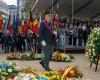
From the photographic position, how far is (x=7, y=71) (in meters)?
9.14

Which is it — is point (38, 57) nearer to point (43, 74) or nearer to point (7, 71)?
point (7, 71)

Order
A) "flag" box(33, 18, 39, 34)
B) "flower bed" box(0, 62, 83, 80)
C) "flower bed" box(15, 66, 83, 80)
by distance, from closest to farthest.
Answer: "flower bed" box(15, 66, 83, 80) → "flower bed" box(0, 62, 83, 80) → "flag" box(33, 18, 39, 34)

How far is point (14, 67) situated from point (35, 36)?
42.3 feet

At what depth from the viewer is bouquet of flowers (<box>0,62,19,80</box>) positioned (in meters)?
8.81

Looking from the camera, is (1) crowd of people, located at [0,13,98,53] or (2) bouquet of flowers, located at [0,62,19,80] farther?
(1) crowd of people, located at [0,13,98,53]

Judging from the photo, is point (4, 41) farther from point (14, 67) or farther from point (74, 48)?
point (14, 67)

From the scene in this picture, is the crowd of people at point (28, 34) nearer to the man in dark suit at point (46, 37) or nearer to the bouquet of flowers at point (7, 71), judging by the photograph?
the man in dark suit at point (46, 37)

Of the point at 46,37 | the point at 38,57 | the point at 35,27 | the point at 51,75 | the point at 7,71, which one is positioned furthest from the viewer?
the point at 35,27

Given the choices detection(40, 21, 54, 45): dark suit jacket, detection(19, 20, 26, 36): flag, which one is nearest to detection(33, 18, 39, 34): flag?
detection(19, 20, 26, 36): flag

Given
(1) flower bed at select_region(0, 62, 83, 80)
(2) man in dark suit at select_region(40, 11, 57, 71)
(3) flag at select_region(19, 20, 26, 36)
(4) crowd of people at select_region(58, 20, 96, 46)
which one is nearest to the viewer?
(1) flower bed at select_region(0, 62, 83, 80)

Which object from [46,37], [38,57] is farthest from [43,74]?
[38,57]

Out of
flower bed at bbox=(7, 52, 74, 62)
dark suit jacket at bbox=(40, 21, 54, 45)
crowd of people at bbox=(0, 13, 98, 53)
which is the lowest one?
flower bed at bbox=(7, 52, 74, 62)

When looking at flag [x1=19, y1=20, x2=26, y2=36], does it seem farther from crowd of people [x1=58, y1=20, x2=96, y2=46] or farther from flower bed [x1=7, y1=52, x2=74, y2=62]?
flower bed [x1=7, y1=52, x2=74, y2=62]

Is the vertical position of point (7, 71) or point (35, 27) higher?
point (35, 27)
